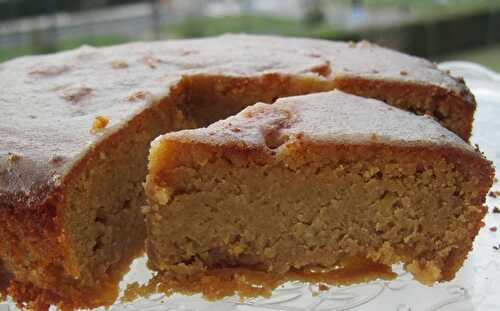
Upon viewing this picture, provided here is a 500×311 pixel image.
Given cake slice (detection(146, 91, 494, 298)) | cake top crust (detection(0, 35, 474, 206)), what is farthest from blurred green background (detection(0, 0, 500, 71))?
cake slice (detection(146, 91, 494, 298))

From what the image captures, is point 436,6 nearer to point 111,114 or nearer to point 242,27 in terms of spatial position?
point 242,27

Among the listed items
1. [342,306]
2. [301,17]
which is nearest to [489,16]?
[301,17]

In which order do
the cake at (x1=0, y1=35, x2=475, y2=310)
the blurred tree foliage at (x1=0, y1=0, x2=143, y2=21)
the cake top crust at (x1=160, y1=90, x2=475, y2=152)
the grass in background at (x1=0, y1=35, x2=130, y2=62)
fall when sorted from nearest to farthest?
the cake at (x1=0, y1=35, x2=475, y2=310), the cake top crust at (x1=160, y1=90, x2=475, y2=152), the grass in background at (x1=0, y1=35, x2=130, y2=62), the blurred tree foliage at (x1=0, y1=0, x2=143, y2=21)

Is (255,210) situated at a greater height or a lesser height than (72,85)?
lesser

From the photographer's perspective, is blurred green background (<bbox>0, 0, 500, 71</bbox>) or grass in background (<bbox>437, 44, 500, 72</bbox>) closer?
blurred green background (<bbox>0, 0, 500, 71</bbox>)

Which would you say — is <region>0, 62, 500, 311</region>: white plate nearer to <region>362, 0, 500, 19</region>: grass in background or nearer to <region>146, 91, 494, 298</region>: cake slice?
<region>146, 91, 494, 298</region>: cake slice

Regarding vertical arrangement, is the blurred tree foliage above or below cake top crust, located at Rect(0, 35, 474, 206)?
below

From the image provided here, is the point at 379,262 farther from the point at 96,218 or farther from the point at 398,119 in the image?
the point at 96,218

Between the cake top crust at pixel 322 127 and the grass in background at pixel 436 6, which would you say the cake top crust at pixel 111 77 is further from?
the grass in background at pixel 436 6
